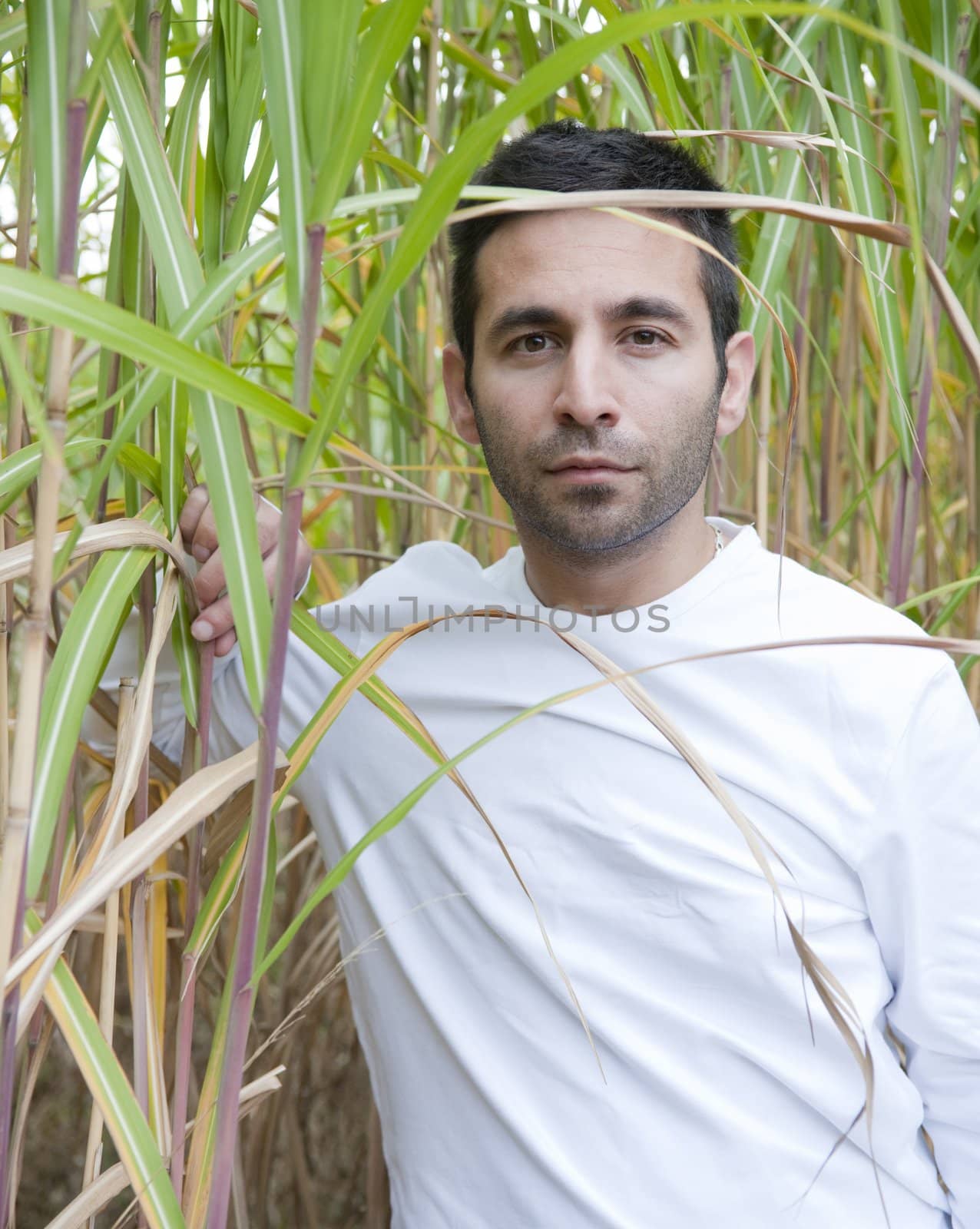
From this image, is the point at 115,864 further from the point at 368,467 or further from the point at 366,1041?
the point at 366,1041

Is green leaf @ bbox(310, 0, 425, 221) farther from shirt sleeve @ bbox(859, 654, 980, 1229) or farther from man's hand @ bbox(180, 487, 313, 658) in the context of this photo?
shirt sleeve @ bbox(859, 654, 980, 1229)

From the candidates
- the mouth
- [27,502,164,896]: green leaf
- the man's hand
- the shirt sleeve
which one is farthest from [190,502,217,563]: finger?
the shirt sleeve

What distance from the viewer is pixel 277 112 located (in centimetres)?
37

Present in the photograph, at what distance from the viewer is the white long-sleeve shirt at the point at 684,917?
0.79 m

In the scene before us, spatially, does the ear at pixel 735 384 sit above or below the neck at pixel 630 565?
above

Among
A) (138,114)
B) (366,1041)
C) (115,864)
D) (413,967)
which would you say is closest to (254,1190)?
(366,1041)

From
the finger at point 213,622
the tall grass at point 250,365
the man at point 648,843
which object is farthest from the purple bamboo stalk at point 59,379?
the man at point 648,843

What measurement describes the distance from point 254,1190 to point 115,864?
2.99ft

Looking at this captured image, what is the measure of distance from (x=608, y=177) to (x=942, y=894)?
605mm

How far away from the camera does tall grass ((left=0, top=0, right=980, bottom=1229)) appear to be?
365 millimetres

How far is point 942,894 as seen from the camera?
788 millimetres

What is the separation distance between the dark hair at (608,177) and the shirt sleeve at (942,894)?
1.04 ft

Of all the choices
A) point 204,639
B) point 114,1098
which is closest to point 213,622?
point 204,639

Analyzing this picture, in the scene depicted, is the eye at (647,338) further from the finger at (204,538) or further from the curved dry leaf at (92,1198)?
the curved dry leaf at (92,1198)
